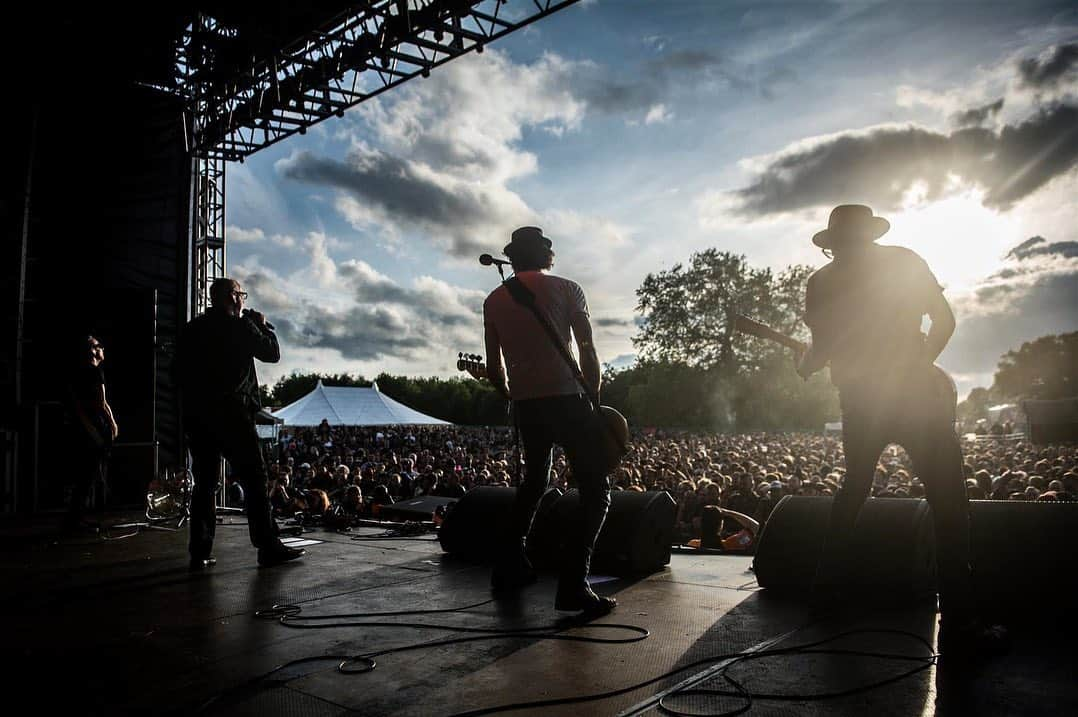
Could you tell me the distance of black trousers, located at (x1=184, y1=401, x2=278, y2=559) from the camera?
4.32m

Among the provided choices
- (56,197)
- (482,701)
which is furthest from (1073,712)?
(56,197)

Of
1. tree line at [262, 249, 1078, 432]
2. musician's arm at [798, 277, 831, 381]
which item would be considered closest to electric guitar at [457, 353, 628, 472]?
musician's arm at [798, 277, 831, 381]

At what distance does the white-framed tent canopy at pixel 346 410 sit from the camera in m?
28.7

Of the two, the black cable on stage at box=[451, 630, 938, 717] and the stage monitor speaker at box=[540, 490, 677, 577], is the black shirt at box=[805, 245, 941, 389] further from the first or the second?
the stage monitor speaker at box=[540, 490, 677, 577]

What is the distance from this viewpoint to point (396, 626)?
2943 millimetres

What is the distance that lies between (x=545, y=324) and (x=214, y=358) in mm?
2189

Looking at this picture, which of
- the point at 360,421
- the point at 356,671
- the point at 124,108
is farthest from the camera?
the point at 360,421

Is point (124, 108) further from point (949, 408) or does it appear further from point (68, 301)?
point (949, 408)

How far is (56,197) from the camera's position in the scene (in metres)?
9.02

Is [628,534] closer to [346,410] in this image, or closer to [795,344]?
[795,344]

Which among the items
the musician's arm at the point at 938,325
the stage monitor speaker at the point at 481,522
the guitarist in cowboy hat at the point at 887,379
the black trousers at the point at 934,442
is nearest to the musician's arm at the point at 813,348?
the guitarist in cowboy hat at the point at 887,379

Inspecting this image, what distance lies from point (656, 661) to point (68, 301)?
29.2 feet

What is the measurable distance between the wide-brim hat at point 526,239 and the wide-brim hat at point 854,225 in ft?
4.13

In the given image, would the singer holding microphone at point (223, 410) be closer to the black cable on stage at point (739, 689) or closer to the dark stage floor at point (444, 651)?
the dark stage floor at point (444, 651)
